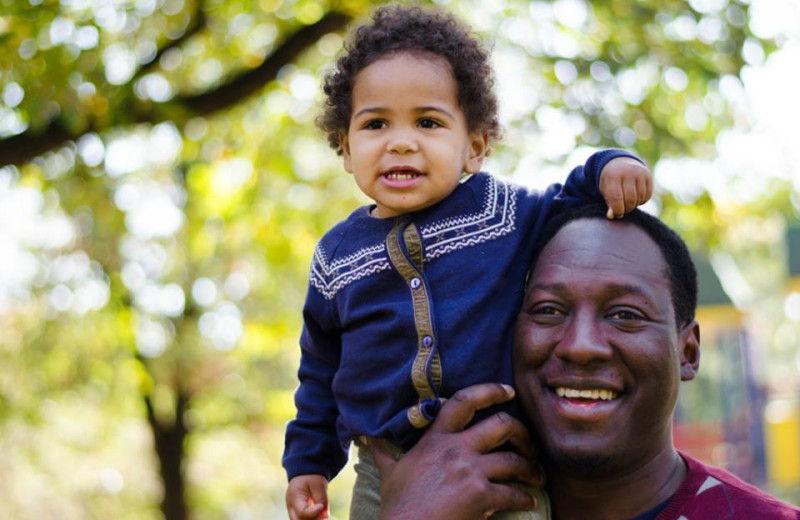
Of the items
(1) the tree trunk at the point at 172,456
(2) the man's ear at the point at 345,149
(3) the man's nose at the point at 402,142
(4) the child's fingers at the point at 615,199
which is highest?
(3) the man's nose at the point at 402,142

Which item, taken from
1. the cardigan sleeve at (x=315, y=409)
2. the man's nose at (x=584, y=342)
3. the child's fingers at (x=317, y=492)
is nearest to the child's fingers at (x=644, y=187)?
the man's nose at (x=584, y=342)

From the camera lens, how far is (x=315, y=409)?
3326 mm

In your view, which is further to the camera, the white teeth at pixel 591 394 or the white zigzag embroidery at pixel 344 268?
the white zigzag embroidery at pixel 344 268

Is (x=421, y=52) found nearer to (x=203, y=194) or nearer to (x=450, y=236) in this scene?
(x=450, y=236)

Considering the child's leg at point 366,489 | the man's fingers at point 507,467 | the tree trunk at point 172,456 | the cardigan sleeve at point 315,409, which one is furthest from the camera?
the tree trunk at point 172,456

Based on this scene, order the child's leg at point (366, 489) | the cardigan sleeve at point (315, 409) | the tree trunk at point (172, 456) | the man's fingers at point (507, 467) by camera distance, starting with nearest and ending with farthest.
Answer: the man's fingers at point (507, 467), the child's leg at point (366, 489), the cardigan sleeve at point (315, 409), the tree trunk at point (172, 456)

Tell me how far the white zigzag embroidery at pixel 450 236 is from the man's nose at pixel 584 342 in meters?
0.33

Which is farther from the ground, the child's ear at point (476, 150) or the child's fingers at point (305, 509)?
the child's ear at point (476, 150)

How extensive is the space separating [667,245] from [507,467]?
2.55ft

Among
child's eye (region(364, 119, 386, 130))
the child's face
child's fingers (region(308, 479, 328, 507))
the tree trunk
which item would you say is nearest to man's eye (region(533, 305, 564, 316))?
the child's face

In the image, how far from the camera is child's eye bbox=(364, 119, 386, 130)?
10.0ft

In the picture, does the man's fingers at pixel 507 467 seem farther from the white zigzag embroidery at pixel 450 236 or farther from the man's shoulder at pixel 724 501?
the white zigzag embroidery at pixel 450 236

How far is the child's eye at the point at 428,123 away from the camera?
3.02m

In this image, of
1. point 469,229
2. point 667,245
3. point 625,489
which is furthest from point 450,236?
point 625,489
